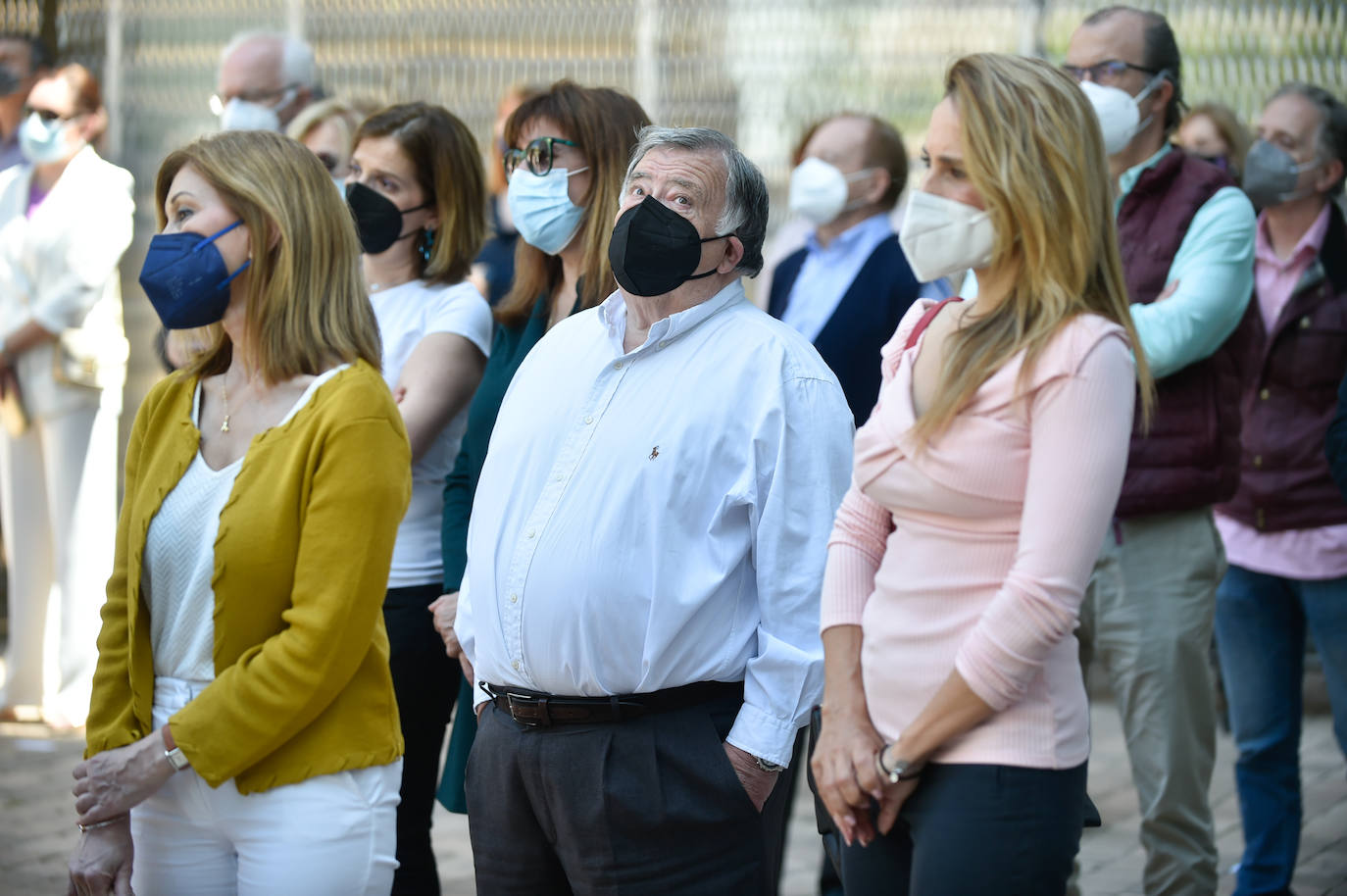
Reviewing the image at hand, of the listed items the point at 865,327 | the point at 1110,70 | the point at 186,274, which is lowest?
the point at 865,327

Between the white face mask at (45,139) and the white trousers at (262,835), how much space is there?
4.62 metres

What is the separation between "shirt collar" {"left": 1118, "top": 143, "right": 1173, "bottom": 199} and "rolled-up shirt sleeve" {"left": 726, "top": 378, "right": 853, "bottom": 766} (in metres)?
1.77

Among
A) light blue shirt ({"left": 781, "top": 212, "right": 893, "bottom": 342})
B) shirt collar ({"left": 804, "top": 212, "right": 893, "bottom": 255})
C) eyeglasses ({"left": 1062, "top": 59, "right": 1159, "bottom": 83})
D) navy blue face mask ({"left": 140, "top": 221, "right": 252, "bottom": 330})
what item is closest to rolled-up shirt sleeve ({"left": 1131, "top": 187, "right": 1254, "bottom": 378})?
eyeglasses ({"left": 1062, "top": 59, "right": 1159, "bottom": 83})

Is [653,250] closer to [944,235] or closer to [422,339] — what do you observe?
[944,235]

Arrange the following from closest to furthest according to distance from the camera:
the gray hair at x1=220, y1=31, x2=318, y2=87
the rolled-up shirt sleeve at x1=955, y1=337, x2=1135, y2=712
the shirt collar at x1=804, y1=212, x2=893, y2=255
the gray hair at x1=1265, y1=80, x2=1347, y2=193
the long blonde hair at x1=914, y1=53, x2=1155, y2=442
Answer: the rolled-up shirt sleeve at x1=955, y1=337, x2=1135, y2=712 < the long blonde hair at x1=914, y1=53, x2=1155, y2=442 < the gray hair at x1=1265, y1=80, x2=1347, y2=193 < the shirt collar at x1=804, y1=212, x2=893, y2=255 < the gray hair at x1=220, y1=31, x2=318, y2=87

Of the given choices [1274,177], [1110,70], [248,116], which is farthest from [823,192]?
[248,116]

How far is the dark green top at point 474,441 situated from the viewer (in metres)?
3.83

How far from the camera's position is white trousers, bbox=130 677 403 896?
2916 millimetres

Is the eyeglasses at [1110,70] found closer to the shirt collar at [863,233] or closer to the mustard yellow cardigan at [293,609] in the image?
the shirt collar at [863,233]

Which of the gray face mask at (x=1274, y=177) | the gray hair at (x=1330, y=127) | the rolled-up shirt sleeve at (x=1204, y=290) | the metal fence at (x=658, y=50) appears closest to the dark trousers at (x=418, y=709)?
the rolled-up shirt sleeve at (x=1204, y=290)

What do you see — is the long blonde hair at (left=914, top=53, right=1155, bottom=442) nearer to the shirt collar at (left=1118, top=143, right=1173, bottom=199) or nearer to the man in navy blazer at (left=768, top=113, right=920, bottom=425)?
the shirt collar at (left=1118, top=143, right=1173, bottom=199)

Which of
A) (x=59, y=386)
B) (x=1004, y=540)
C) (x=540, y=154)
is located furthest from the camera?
(x=59, y=386)

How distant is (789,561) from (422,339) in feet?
5.65

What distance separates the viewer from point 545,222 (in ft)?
12.9
